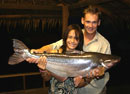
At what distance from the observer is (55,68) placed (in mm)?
3146

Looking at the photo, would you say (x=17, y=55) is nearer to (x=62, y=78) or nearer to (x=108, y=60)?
(x=62, y=78)

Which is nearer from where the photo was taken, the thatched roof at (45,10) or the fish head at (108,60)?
the fish head at (108,60)

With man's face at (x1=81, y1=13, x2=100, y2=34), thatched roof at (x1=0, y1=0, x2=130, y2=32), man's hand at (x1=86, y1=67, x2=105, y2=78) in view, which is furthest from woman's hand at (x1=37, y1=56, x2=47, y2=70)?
thatched roof at (x1=0, y1=0, x2=130, y2=32)

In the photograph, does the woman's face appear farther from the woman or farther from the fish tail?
the fish tail

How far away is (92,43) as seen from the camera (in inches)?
137

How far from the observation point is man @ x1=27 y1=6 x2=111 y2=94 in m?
3.35

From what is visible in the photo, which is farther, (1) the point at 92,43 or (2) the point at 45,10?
(2) the point at 45,10

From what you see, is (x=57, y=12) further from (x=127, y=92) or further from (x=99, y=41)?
(x=127, y=92)

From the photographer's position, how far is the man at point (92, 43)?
3354 millimetres

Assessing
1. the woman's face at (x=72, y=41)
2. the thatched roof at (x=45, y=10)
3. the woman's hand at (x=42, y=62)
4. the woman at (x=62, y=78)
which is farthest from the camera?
the thatched roof at (x=45, y=10)

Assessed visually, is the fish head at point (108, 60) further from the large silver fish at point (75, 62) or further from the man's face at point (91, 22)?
the man's face at point (91, 22)

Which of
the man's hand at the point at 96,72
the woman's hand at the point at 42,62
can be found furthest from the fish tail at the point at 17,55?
the man's hand at the point at 96,72

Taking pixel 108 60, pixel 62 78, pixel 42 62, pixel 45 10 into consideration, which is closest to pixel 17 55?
pixel 42 62

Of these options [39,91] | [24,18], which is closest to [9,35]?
[39,91]
